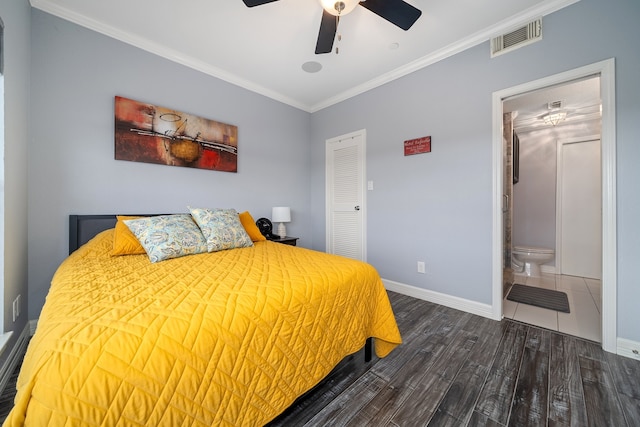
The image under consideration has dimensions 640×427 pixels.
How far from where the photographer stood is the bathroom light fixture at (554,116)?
11.0ft

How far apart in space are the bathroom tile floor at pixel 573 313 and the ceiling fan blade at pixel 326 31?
114 inches

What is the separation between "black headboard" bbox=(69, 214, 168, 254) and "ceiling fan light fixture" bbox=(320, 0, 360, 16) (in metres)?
2.48

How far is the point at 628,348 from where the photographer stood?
1.70 metres

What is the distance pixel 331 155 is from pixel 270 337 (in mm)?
3033

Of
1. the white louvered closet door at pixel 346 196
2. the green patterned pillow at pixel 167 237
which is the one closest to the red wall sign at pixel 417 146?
the white louvered closet door at pixel 346 196

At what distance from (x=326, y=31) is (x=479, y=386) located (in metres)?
2.58

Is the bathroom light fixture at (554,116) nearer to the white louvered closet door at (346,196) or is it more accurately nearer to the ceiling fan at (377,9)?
the white louvered closet door at (346,196)

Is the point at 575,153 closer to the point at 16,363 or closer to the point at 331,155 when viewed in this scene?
the point at 331,155

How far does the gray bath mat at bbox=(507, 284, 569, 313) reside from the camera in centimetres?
255

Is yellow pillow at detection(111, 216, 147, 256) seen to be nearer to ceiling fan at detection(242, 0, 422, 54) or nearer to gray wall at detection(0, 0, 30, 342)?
gray wall at detection(0, 0, 30, 342)

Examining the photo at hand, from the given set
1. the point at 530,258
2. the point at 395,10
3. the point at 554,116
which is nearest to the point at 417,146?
the point at 395,10

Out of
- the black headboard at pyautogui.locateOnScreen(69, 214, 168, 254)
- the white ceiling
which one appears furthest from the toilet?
the black headboard at pyautogui.locateOnScreen(69, 214, 168, 254)

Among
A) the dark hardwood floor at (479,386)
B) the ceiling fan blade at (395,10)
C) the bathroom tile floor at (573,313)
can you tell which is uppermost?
the ceiling fan blade at (395,10)

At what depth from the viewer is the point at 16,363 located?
1.61 meters
